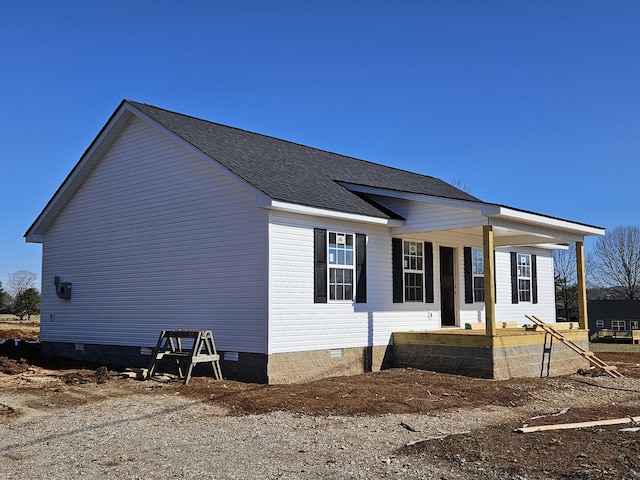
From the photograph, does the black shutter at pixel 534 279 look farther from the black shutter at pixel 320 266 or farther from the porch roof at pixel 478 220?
the black shutter at pixel 320 266

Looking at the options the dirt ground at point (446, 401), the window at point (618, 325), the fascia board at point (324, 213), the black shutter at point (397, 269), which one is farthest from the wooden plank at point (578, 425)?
the window at point (618, 325)

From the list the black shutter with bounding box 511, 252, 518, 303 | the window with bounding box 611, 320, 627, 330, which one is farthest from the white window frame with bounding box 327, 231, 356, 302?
the window with bounding box 611, 320, 627, 330

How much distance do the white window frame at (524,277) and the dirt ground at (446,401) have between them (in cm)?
484

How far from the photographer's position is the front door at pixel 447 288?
1777 centimetres

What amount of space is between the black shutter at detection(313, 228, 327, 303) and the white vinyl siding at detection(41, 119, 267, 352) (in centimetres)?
133

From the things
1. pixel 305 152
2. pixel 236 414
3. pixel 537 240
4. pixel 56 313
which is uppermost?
pixel 305 152

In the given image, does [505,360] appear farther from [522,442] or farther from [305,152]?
[305,152]

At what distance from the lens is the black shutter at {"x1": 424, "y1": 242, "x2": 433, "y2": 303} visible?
16672mm

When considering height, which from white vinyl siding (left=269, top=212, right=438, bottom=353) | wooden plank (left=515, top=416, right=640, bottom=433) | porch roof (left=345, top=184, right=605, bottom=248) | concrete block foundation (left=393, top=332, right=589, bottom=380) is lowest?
wooden plank (left=515, top=416, right=640, bottom=433)

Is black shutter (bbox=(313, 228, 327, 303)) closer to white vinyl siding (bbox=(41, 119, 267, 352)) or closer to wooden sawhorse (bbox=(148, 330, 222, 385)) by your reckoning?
white vinyl siding (bbox=(41, 119, 267, 352))

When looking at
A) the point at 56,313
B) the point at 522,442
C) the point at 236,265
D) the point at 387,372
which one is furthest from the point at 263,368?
the point at 56,313

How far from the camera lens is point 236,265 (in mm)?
13344

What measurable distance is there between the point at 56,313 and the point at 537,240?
13.5 m

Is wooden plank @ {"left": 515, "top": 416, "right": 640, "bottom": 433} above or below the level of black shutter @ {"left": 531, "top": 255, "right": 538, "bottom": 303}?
below
